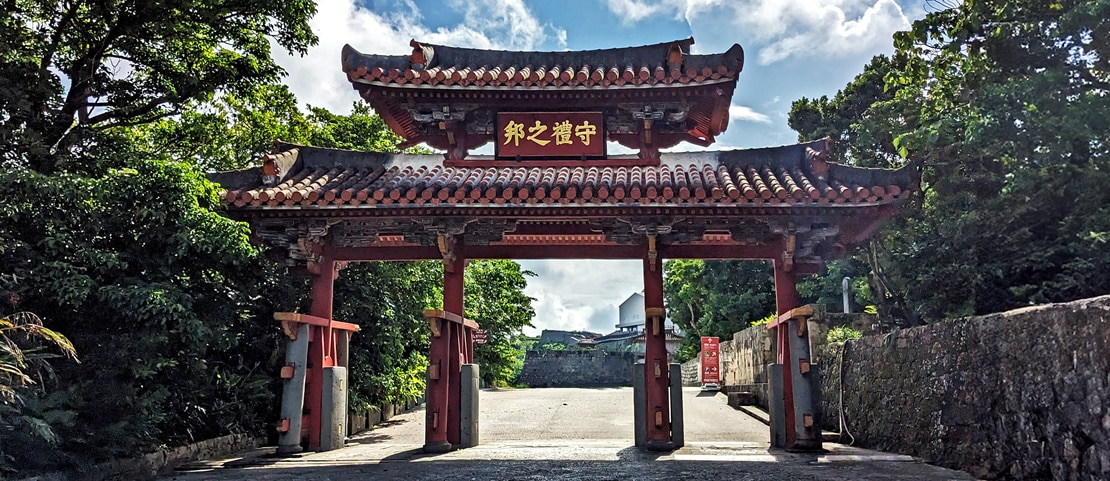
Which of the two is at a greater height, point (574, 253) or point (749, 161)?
point (749, 161)

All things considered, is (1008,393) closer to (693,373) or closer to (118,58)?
(118,58)

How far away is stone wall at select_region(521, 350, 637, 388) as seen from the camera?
45656mm

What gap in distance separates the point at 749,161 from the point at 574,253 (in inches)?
110

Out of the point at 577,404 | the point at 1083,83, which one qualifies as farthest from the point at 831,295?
the point at 1083,83

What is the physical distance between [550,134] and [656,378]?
3.63 meters

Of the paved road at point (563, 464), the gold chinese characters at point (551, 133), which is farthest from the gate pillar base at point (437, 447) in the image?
the gold chinese characters at point (551, 133)

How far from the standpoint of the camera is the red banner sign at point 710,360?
27.5 m

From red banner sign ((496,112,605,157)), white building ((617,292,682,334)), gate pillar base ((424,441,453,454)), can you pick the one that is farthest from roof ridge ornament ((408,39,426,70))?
white building ((617,292,682,334))

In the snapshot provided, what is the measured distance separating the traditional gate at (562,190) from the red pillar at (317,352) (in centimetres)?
3

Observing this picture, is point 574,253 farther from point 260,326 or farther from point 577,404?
point 577,404

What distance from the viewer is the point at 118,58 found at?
10.5 meters

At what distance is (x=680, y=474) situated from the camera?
7098 mm

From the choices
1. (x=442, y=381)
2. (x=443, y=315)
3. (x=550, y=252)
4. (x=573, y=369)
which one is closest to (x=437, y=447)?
(x=442, y=381)

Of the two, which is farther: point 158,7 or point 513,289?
point 513,289
